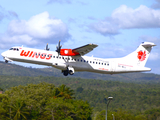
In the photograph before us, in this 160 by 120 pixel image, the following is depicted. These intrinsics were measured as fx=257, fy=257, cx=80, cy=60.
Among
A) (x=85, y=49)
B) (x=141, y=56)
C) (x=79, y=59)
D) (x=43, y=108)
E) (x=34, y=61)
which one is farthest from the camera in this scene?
(x=43, y=108)

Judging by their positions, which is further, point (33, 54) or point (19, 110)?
point (19, 110)

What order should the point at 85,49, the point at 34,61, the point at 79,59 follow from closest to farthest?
1. the point at 85,49
2. the point at 34,61
3. the point at 79,59

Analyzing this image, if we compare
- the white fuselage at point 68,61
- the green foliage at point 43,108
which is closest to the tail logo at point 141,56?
the white fuselage at point 68,61

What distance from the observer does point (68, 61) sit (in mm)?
40500

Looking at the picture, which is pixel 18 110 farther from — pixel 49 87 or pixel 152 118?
pixel 152 118

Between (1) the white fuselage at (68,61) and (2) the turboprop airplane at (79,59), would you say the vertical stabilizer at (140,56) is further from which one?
(1) the white fuselage at (68,61)

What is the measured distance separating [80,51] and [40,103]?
5004 cm

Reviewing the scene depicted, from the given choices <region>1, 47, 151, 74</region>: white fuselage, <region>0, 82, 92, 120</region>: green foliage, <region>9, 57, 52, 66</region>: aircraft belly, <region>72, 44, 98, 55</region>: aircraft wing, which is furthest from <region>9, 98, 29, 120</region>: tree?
<region>72, 44, 98, 55</region>: aircraft wing

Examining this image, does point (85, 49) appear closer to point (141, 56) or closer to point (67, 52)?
point (67, 52)

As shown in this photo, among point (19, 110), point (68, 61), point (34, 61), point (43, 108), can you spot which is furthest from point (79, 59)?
point (43, 108)

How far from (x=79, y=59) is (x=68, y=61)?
1832 mm

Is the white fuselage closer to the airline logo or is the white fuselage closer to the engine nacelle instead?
the airline logo

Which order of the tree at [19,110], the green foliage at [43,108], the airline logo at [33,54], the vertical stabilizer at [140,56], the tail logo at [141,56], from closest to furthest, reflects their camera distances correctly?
the airline logo at [33,54] → the vertical stabilizer at [140,56] → the tail logo at [141,56] → the tree at [19,110] → the green foliage at [43,108]

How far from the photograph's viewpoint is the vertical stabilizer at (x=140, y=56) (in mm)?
44250
